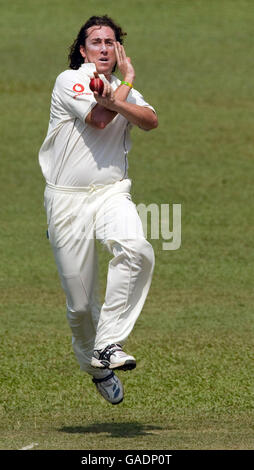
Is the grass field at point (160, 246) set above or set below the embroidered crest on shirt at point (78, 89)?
below

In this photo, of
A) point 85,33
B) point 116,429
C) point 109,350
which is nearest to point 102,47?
point 85,33

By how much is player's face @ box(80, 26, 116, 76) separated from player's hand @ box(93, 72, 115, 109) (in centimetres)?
67

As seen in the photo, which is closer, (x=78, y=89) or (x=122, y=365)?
(x=122, y=365)

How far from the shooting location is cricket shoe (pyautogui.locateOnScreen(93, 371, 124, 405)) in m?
9.80

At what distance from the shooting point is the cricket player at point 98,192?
29.5ft

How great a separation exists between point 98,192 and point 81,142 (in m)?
0.43

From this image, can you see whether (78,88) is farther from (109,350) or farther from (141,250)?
(109,350)

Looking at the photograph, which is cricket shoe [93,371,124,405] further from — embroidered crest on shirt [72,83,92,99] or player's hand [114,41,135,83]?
player's hand [114,41,135,83]

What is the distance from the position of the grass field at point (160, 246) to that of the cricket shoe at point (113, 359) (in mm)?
586

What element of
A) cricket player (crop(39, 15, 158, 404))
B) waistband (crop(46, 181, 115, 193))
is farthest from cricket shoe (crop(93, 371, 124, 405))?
waistband (crop(46, 181, 115, 193))

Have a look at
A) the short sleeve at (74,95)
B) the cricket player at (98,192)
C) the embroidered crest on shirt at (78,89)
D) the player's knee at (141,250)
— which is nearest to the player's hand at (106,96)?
the cricket player at (98,192)

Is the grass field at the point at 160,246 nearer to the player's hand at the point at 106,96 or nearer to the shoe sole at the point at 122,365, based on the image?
the shoe sole at the point at 122,365

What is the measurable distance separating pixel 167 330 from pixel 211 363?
1956 mm

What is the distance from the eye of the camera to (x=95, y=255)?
31.1ft
